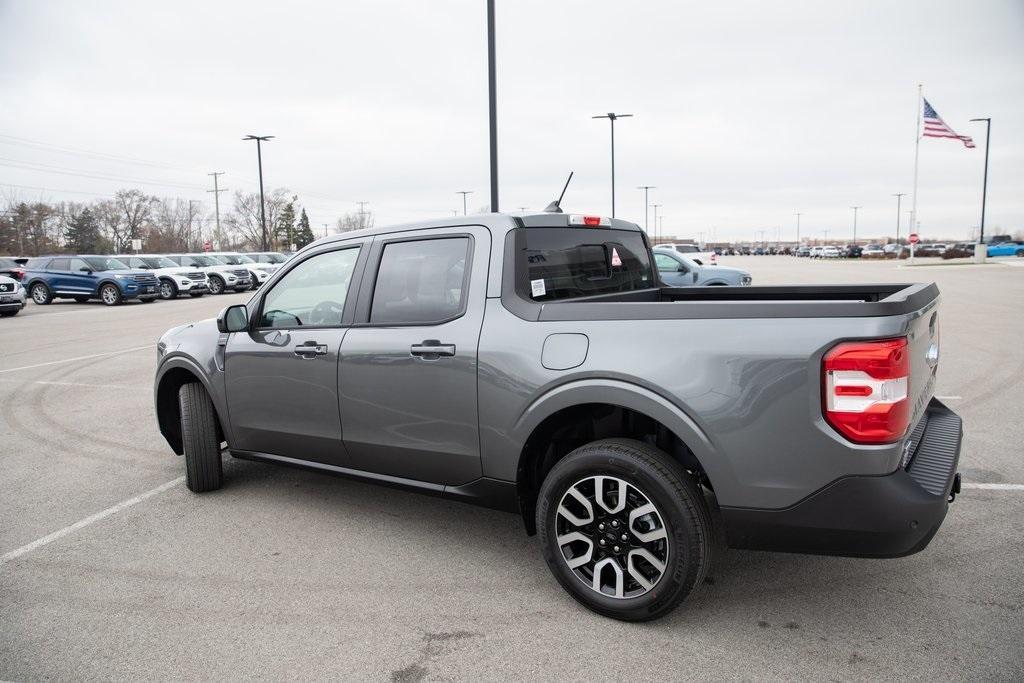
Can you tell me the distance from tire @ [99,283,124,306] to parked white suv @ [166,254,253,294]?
4716 millimetres

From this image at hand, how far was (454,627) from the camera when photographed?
3098 millimetres

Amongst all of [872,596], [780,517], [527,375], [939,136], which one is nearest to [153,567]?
[527,375]

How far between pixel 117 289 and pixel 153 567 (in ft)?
77.8

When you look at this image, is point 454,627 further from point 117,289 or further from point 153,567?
point 117,289

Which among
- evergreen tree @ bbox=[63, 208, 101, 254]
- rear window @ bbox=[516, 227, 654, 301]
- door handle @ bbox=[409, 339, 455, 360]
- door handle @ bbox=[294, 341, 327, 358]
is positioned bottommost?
door handle @ bbox=[294, 341, 327, 358]

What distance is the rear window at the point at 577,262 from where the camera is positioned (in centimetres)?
359

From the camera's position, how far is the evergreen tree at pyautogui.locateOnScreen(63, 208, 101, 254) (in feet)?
240

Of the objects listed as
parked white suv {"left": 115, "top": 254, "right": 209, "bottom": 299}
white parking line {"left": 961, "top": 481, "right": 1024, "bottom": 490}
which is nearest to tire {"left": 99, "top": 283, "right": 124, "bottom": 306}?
parked white suv {"left": 115, "top": 254, "right": 209, "bottom": 299}

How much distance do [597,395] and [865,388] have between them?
1.02 meters

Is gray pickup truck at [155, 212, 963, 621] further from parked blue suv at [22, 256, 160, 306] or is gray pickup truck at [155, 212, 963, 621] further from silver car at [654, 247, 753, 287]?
parked blue suv at [22, 256, 160, 306]

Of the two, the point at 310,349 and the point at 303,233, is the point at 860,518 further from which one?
the point at 303,233

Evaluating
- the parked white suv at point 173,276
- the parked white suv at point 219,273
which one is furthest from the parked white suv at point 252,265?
the parked white suv at point 173,276

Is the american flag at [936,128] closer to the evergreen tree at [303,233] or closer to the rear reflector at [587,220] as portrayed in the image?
the rear reflector at [587,220]

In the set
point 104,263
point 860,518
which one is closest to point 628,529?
point 860,518
